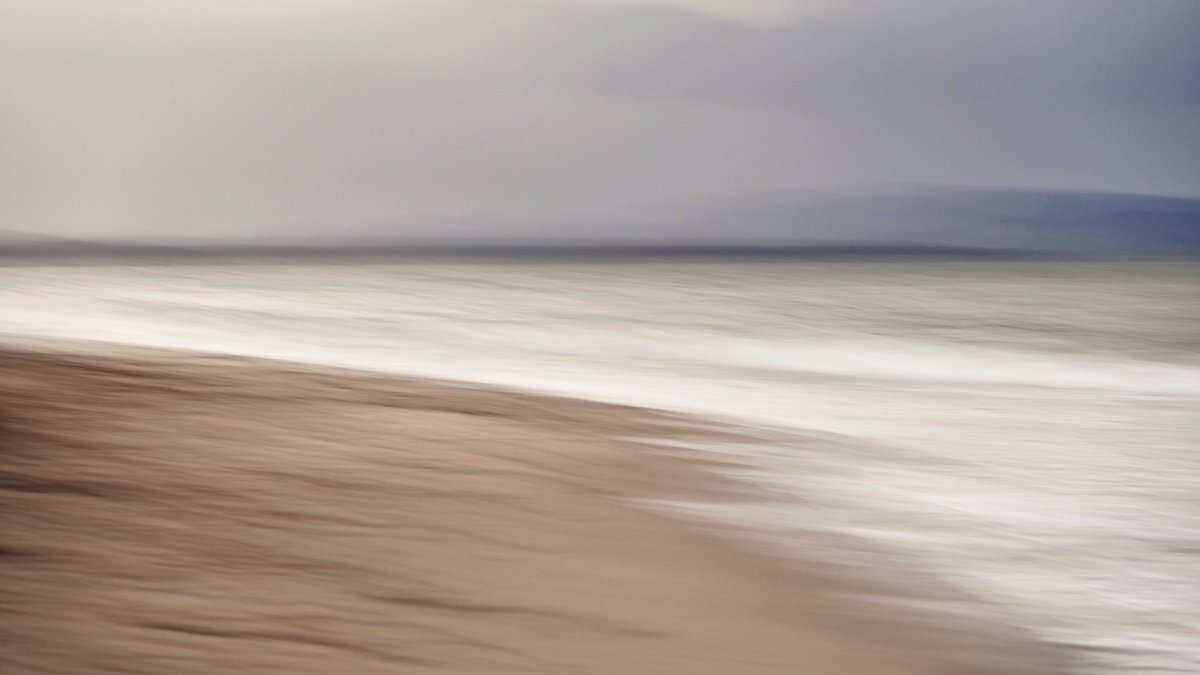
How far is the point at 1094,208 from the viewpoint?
3888 cm

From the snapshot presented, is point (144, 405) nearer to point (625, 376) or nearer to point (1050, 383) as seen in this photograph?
point (625, 376)

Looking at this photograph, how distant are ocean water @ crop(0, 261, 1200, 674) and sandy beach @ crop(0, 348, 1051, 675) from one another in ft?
1.31

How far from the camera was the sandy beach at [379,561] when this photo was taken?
2504 mm

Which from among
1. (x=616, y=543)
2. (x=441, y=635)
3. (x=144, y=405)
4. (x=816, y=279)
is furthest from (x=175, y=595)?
(x=816, y=279)

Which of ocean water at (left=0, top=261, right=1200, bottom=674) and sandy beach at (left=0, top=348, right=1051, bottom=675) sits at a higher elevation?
ocean water at (left=0, top=261, right=1200, bottom=674)

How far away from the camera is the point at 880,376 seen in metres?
7.51

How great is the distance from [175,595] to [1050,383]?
6187 mm

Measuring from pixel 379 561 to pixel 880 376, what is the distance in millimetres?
5107

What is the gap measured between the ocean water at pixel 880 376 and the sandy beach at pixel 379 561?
15.7 inches

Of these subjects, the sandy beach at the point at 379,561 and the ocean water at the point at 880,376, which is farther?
the ocean water at the point at 880,376

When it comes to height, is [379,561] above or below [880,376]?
below

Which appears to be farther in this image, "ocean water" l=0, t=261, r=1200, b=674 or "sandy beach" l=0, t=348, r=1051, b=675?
"ocean water" l=0, t=261, r=1200, b=674

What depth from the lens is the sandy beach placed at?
8.21ft

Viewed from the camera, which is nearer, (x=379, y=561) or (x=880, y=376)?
(x=379, y=561)
